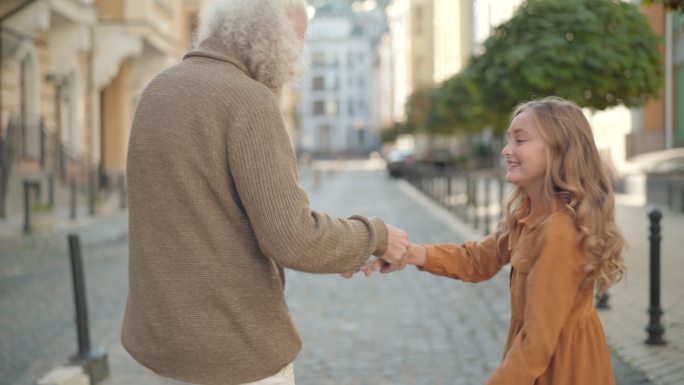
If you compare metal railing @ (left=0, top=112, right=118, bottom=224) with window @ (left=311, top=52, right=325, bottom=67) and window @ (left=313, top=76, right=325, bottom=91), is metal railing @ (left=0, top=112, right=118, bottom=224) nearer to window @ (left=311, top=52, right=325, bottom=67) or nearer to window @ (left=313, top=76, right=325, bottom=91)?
window @ (left=313, top=76, right=325, bottom=91)

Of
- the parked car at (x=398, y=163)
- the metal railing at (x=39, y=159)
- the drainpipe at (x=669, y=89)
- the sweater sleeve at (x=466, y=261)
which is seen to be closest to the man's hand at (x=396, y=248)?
the sweater sleeve at (x=466, y=261)

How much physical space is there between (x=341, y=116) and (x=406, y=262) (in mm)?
120339

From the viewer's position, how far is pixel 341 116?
123 m

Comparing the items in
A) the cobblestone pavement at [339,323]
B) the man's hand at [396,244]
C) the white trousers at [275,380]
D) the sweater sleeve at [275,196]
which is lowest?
the cobblestone pavement at [339,323]

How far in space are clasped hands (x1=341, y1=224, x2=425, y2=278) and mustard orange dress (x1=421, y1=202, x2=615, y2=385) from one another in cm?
35

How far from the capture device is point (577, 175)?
8.68ft

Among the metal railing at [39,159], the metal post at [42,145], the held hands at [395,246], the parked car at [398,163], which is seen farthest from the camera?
the parked car at [398,163]

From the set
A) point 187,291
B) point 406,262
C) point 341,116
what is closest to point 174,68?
point 187,291

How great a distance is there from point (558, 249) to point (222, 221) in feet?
3.06

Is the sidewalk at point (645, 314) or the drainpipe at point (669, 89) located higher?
the drainpipe at point (669, 89)

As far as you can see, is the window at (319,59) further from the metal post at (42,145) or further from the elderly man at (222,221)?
the elderly man at (222,221)

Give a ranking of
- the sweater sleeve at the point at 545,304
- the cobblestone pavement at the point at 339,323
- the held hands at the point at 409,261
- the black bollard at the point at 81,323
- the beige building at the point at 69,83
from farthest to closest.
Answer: the beige building at the point at 69,83 < the cobblestone pavement at the point at 339,323 < the black bollard at the point at 81,323 < the held hands at the point at 409,261 < the sweater sleeve at the point at 545,304

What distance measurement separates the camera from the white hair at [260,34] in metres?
2.42

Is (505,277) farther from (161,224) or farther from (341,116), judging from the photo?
(341,116)
